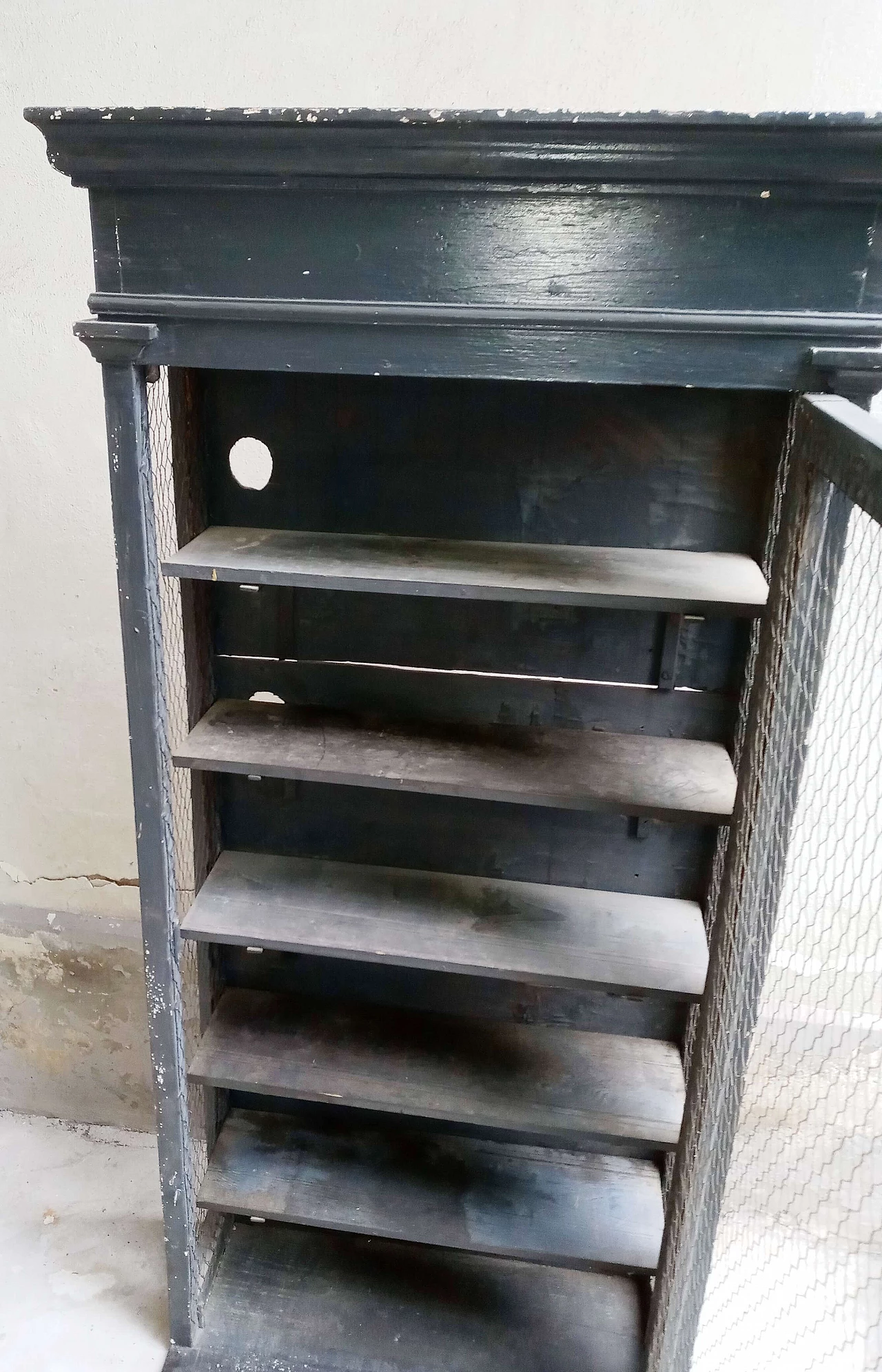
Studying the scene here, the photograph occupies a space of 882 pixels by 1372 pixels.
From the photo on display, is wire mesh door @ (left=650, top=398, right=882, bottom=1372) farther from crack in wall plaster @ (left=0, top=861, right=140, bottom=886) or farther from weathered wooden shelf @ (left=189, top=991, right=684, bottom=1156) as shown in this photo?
crack in wall plaster @ (left=0, top=861, right=140, bottom=886)

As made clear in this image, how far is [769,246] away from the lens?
956 mm

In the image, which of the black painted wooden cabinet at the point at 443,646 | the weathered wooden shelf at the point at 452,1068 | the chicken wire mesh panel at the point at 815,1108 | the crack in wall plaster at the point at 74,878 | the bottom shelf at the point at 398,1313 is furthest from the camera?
the crack in wall plaster at the point at 74,878

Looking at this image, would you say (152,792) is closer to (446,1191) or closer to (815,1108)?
(446,1191)

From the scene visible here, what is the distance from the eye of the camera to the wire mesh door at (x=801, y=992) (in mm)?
1041

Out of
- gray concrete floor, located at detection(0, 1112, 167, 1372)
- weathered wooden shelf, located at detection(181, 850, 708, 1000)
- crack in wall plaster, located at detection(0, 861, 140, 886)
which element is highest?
weathered wooden shelf, located at detection(181, 850, 708, 1000)

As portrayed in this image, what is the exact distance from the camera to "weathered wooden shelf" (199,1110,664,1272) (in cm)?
148

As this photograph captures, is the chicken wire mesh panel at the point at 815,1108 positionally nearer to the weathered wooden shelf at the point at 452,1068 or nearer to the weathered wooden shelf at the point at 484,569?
the weathered wooden shelf at the point at 452,1068

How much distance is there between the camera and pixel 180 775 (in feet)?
6.05

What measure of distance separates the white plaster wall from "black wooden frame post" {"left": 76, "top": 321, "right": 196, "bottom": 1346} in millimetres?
642

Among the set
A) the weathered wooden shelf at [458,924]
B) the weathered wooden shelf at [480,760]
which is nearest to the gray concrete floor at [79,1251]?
the weathered wooden shelf at [458,924]

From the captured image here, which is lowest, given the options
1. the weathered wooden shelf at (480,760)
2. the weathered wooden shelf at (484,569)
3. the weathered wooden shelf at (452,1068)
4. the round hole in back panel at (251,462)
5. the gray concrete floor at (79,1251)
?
the gray concrete floor at (79,1251)

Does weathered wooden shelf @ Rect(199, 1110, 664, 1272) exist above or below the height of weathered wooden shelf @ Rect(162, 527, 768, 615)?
below

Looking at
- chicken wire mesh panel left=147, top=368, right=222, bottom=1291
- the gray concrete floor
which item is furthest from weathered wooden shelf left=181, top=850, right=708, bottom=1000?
the gray concrete floor

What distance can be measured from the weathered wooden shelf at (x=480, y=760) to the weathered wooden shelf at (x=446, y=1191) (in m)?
0.76
